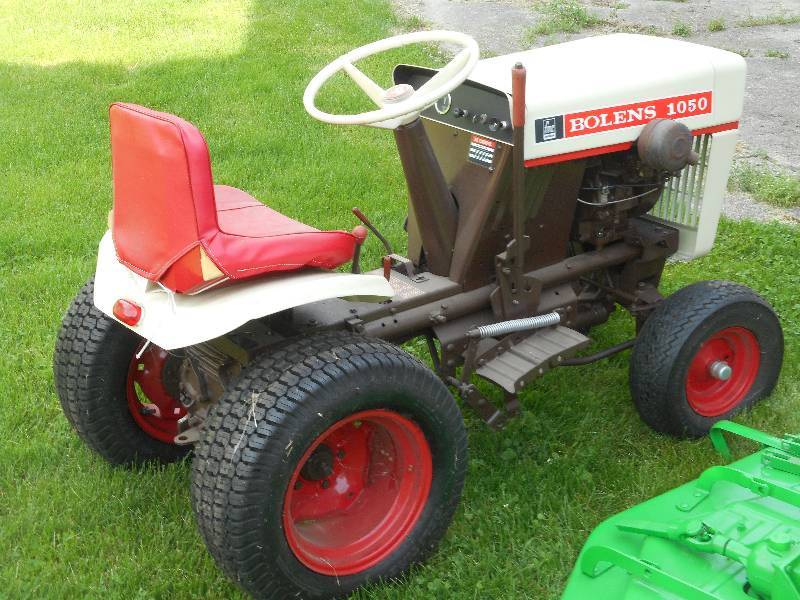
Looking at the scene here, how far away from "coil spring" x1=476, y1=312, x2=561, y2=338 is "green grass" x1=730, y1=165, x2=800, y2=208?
261cm

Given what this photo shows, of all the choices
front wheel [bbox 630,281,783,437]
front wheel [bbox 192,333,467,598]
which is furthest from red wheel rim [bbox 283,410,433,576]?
front wheel [bbox 630,281,783,437]

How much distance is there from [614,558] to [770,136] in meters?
4.53

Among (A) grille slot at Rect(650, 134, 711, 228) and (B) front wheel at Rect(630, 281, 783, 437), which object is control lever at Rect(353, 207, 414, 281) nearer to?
(B) front wheel at Rect(630, 281, 783, 437)

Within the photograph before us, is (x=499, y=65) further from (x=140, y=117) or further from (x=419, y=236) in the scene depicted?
(x=140, y=117)

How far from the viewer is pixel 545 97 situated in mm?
2953

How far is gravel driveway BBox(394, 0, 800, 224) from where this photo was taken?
602 centimetres

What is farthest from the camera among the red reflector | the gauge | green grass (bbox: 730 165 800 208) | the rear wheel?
green grass (bbox: 730 165 800 208)

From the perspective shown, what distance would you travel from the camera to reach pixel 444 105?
10.5 feet

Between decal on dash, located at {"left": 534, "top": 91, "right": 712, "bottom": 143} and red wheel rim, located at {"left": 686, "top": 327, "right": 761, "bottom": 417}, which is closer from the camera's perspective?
decal on dash, located at {"left": 534, "top": 91, "right": 712, "bottom": 143}

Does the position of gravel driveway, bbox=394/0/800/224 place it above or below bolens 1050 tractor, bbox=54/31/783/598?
below

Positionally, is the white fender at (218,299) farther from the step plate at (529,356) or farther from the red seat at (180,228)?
the step plate at (529,356)

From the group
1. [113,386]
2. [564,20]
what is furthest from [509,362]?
[564,20]

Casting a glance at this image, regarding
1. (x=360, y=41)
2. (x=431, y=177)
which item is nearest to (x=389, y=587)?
(x=431, y=177)

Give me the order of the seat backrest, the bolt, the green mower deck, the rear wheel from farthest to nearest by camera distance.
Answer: the bolt → the rear wheel → the seat backrest → the green mower deck
